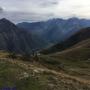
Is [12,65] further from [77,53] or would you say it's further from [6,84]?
[77,53]

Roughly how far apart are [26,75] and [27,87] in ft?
11.4

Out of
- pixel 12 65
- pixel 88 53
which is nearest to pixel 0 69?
pixel 12 65

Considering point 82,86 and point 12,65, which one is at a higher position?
point 12,65

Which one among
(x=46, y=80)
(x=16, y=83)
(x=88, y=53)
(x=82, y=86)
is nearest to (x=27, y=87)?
(x=16, y=83)

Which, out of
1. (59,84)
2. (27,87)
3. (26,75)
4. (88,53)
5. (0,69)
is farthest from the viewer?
(88,53)

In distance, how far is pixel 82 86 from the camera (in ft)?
87.2

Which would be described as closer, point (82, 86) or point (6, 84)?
point (6, 84)

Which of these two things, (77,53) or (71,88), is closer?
Result: (71,88)

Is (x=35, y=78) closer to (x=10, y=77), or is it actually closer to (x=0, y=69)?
(x=10, y=77)

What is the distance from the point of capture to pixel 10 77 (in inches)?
1054

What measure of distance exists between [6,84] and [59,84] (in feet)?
16.4

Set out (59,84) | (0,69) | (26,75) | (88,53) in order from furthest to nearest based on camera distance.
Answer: (88,53), (0,69), (26,75), (59,84)

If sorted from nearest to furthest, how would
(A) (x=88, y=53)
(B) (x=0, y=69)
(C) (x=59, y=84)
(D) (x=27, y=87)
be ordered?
(D) (x=27, y=87) → (C) (x=59, y=84) → (B) (x=0, y=69) → (A) (x=88, y=53)

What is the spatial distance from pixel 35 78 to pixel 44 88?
2.73 meters
